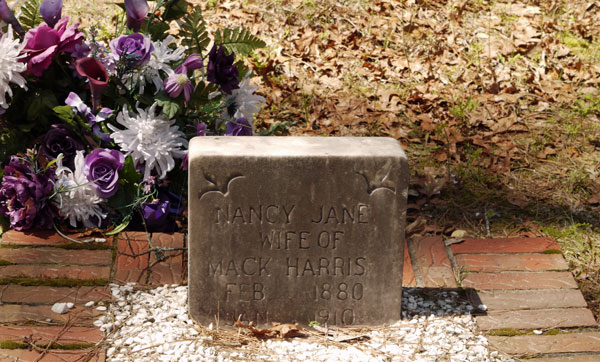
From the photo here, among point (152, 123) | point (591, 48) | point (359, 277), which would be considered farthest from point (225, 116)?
point (591, 48)

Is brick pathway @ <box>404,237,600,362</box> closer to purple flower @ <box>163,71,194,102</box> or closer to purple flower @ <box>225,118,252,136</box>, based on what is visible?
purple flower @ <box>225,118,252,136</box>

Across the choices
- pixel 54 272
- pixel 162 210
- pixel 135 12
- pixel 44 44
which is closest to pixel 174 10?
pixel 135 12

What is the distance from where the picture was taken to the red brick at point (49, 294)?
298 cm

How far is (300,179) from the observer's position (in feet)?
8.94

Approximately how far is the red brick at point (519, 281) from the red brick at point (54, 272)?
1607mm

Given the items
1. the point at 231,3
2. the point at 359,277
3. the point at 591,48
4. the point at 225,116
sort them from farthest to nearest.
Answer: the point at 231,3 → the point at 591,48 → the point at 225,116 → the point at 359,277

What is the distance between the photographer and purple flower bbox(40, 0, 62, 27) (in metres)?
3.42

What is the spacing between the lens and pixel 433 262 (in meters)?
3.40

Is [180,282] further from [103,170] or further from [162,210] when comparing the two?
[103,170]

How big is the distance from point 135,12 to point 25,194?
97cm

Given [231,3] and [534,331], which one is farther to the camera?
[231,3]

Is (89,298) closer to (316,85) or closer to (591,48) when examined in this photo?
(316,85)

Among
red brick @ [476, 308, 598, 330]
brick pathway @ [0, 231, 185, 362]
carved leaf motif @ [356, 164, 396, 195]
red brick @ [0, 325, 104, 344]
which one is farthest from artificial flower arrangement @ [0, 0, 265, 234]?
red brick @ [476, 308, 598, 330]

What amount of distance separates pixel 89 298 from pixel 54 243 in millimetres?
407
